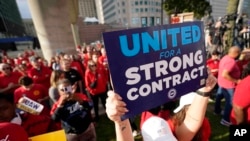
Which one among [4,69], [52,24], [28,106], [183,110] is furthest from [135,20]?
[183,110]

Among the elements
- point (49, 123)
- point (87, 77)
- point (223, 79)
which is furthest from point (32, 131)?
point (223, 79)

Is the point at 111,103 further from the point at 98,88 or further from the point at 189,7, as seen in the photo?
the point at 189,7

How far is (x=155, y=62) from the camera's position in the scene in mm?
1363

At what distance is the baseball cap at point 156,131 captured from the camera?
4.34 feet

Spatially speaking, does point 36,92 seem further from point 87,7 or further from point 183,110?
point 87,7

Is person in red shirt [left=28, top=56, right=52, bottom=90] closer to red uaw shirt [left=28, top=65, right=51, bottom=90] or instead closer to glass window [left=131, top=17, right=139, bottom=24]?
red uaw shirt [left=28, top=65, right=51, bottom=90]

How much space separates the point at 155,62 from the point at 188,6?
117ft

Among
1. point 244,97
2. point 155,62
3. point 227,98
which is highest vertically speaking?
point 155,62

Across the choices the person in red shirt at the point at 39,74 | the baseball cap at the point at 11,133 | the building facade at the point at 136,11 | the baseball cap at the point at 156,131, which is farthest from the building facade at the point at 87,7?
the baseball cap at the point at 156,131

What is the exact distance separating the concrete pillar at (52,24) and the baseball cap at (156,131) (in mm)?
8076

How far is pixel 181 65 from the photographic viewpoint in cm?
147

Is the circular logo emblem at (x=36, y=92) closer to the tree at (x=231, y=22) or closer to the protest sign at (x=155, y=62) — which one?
the protest sign at (x=155, y=62)

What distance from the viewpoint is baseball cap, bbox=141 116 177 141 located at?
4.34 feet

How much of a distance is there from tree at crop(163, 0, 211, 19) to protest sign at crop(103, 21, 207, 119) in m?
32.1
